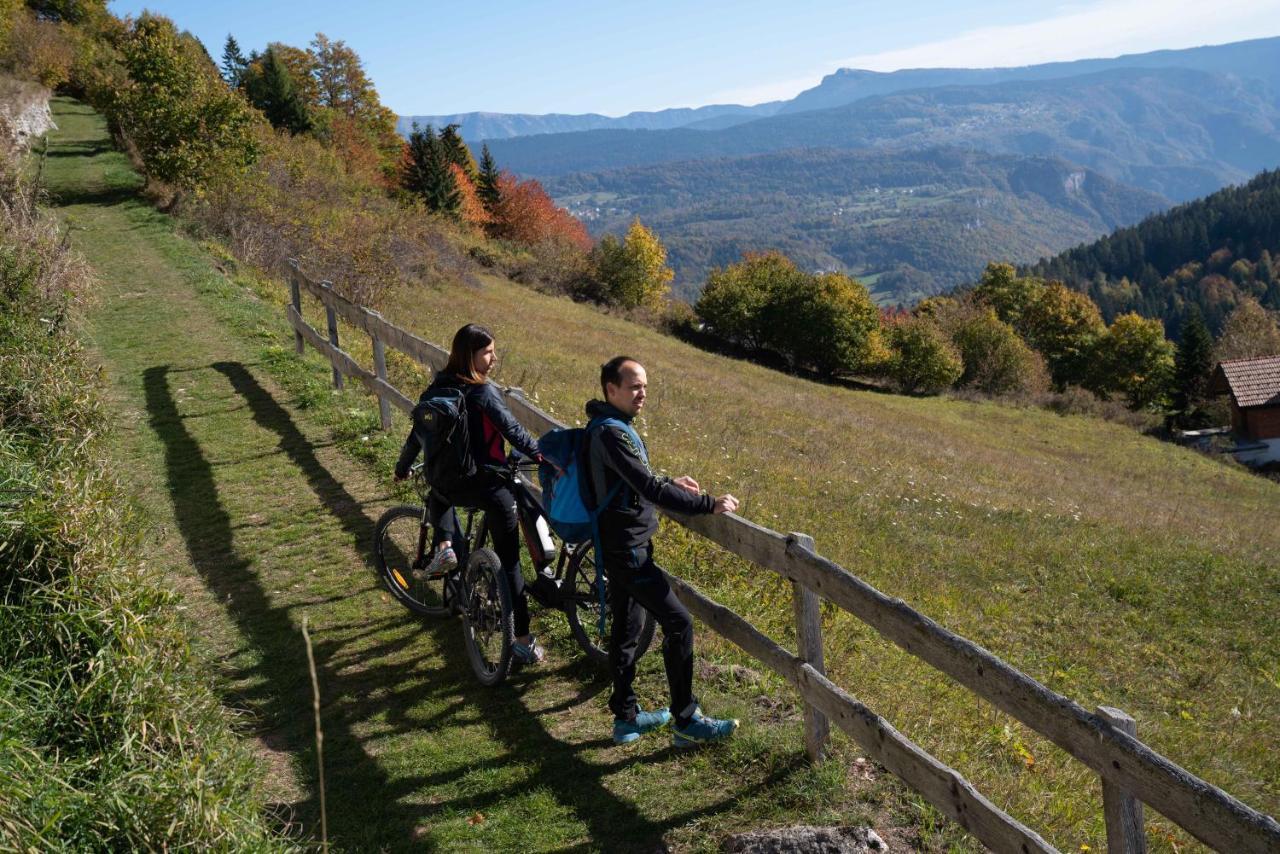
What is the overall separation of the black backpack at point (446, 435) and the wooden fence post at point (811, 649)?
87.7 inches

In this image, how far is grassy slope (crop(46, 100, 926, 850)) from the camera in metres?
4.37

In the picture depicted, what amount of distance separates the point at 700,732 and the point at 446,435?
7.85 feet

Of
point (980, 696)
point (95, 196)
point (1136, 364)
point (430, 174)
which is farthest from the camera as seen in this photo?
point (1136, 364)

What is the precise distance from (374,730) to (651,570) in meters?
1.94

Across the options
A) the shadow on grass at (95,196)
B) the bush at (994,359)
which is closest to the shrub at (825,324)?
the bush at (994,359)

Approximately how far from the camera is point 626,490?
15.4 feet

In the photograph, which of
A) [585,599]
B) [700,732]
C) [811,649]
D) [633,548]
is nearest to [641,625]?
[633,548]

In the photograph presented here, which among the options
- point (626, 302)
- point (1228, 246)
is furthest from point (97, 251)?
point (1228, 246)

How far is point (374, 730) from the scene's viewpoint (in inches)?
204

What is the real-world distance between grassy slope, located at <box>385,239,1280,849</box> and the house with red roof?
23731 mm

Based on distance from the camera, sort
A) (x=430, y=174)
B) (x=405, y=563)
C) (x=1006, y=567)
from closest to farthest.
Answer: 1. (x=405, y=563)
2. (x=1006, y=567)
3. (x=430, y=174)

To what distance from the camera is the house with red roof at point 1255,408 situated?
5041 cm

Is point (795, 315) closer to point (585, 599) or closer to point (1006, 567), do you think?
point (1006, 567)

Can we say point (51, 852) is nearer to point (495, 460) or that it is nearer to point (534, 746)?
point (534, 746)
